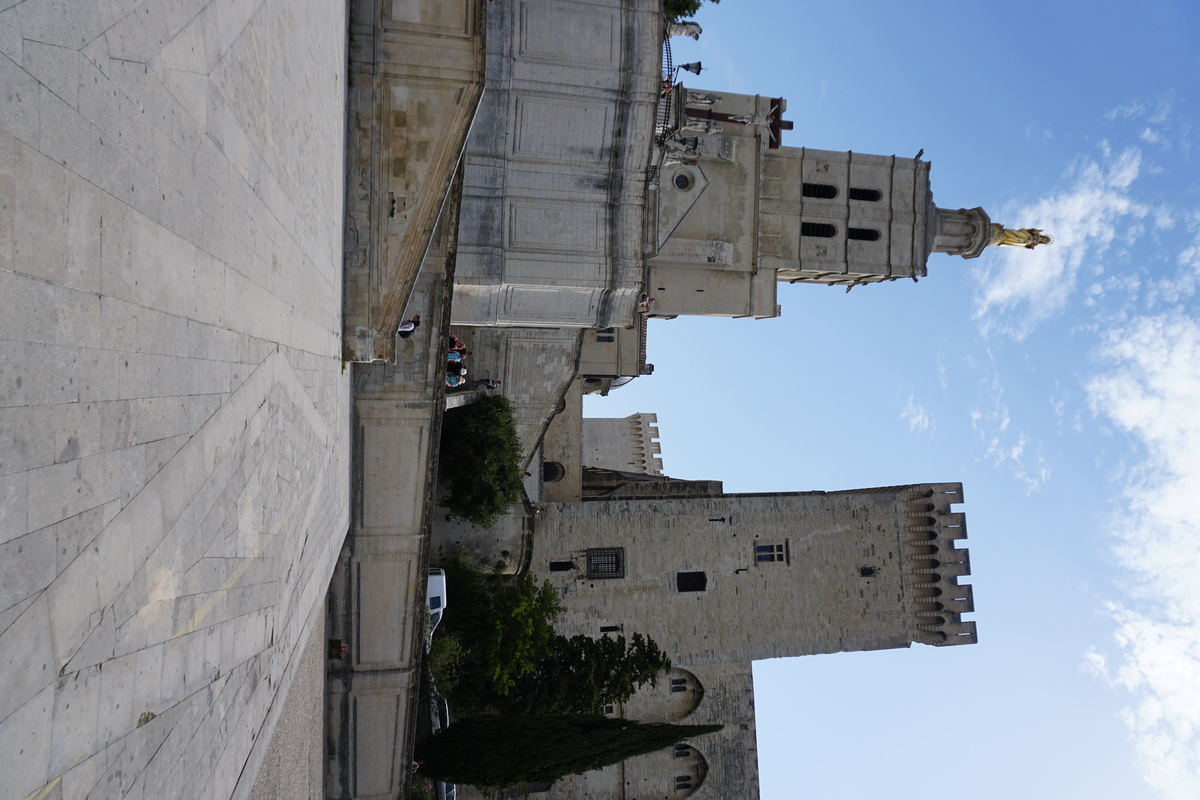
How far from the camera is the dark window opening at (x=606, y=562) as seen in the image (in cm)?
2256

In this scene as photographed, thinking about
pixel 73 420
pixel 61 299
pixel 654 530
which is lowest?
pixel 654 530

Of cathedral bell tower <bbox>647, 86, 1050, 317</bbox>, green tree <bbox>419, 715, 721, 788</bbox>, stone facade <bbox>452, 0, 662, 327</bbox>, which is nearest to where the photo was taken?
stone facade <bbox>452, 0, 662, 327</bbox>

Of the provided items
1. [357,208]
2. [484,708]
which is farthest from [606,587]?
[357,208]

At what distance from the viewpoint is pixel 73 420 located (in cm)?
291

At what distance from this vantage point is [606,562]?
74.4ft

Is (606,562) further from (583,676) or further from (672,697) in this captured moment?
(672,697)

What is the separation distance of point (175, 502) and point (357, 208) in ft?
27.1

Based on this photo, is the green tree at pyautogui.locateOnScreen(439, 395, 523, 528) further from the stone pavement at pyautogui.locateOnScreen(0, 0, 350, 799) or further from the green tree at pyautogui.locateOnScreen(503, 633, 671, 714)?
the stone pavement at pyautogui.locateOnScreen(0, 0, 350, 799)

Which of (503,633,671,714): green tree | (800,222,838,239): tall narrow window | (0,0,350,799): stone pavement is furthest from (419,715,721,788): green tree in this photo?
(800,222,838,239): tall narrow window

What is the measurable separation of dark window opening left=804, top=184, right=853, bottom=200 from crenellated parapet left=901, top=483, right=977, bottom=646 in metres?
9.24

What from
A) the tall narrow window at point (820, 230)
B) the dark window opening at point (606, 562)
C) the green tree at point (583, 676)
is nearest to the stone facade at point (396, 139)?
the tall narrow window at point (820, 230)

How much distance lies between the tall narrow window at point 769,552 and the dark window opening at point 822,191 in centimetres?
945

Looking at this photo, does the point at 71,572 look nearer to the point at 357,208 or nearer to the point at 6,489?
the point at 6,489

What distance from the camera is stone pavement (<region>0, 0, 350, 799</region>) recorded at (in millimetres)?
2641
